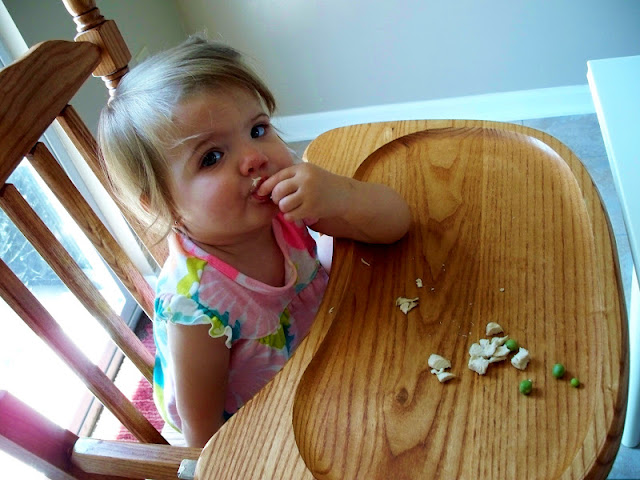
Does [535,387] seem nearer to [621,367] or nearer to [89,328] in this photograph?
[621,367]

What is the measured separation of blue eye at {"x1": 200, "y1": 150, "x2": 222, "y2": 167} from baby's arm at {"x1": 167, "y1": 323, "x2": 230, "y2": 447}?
0.18 metres

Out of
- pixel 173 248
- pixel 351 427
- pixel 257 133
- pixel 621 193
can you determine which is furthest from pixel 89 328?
pixel 621 193

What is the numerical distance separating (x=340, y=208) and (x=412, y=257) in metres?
0.10

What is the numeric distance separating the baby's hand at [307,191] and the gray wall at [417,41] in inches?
50.1

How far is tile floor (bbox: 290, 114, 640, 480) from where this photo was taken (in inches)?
62.1

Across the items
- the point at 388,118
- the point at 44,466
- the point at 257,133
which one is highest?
the point at 257,133

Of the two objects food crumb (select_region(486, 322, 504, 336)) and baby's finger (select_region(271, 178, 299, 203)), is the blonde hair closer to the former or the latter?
baby's finger (select_region(271, 178, 299, 203))

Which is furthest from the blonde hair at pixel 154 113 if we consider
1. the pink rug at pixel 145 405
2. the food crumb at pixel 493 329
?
the pink rug at pixel 145 405

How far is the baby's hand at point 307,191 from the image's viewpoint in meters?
0.68

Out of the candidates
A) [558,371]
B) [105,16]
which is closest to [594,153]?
[105,16]

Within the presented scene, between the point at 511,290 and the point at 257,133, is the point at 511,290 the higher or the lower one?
the lower one

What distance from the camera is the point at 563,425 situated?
51cm

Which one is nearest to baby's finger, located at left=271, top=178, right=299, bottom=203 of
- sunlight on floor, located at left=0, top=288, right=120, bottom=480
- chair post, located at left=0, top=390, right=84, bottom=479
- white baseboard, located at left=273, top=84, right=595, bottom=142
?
chair post, located at left=0, top=390, right=84, bottom=479

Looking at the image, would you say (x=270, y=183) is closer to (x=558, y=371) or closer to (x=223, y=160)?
(x=223, y=160)
